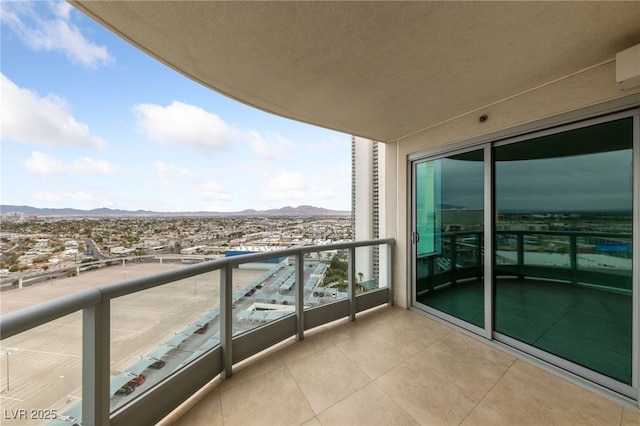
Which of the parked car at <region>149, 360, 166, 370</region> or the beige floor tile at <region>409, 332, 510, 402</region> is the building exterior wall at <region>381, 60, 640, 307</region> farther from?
the parked car at <region>149, 360, 166, 370</region>

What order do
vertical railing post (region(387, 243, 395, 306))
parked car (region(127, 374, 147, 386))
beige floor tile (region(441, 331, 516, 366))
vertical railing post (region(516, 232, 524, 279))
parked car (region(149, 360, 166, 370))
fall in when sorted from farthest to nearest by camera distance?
vertical railing post (region(387, 243, 395, 306)), vertical railing post (region(516, 232, 524, 279)), beige floor tile (region(441, 331, 516, 366)), parked car (region(149, 360, 166, 370)), parked car (region(127, 374, 147, 386))

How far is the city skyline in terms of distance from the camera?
2.55 metres

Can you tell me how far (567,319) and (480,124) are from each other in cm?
221

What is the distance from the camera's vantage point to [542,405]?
1.76m

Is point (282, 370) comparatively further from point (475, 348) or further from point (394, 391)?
point (475, 348)

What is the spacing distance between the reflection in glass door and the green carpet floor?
0.14 meters

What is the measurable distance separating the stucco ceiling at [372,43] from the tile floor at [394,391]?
269 centimetres

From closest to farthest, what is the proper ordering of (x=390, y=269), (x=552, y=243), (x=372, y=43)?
(x=372, y=43)
(x=552, y=243)
(x=390, y=269)

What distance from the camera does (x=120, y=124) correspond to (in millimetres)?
5703

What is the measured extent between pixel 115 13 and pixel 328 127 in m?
2.19

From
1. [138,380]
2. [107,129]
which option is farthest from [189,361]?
[107,129]

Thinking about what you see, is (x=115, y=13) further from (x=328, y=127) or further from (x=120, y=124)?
(x=120, y=124)

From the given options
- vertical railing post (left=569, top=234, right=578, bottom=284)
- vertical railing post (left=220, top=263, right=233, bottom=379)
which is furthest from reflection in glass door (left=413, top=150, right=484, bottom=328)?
vertical railing post (left=220, top=263, right=233, bottom=379)

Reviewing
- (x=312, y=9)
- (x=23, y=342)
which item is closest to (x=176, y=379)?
(x=23, y=342)
